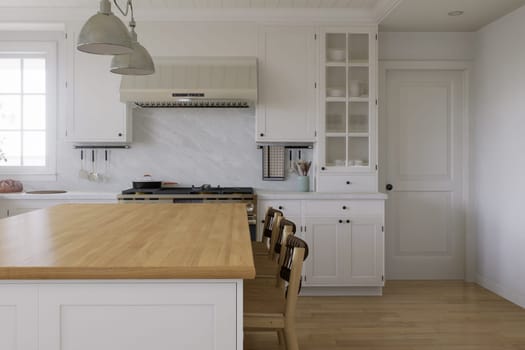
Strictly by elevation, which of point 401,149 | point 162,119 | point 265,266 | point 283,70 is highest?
point 283,70

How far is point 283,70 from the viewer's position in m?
4.61

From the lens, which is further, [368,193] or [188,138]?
[188,138]

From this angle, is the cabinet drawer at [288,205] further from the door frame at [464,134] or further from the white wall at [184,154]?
the door frame at [464,134]

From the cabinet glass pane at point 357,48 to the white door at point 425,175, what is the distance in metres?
0.62

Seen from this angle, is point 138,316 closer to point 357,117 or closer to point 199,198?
point 199,198

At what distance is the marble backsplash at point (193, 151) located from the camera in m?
4.95

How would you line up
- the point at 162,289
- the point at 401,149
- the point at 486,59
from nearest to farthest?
the point at 162,289, the point at 486,59, the point at 401,149

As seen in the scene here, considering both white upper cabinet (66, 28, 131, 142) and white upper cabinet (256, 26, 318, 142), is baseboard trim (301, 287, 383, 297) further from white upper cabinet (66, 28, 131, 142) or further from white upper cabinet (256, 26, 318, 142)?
white upper cabinet (66, 28, 131, 142)

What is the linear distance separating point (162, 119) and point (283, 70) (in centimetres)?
140

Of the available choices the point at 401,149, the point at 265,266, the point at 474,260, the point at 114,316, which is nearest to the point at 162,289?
the point at 114,316

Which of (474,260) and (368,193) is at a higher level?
(368,193)

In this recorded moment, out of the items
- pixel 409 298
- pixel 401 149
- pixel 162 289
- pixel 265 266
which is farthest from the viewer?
pixel 401 149

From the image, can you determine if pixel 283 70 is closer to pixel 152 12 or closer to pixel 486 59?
pixel 152 12

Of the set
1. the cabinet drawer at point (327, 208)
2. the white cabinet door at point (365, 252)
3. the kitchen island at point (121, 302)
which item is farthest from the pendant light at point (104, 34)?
the white cabinet door at point (365, 252)
